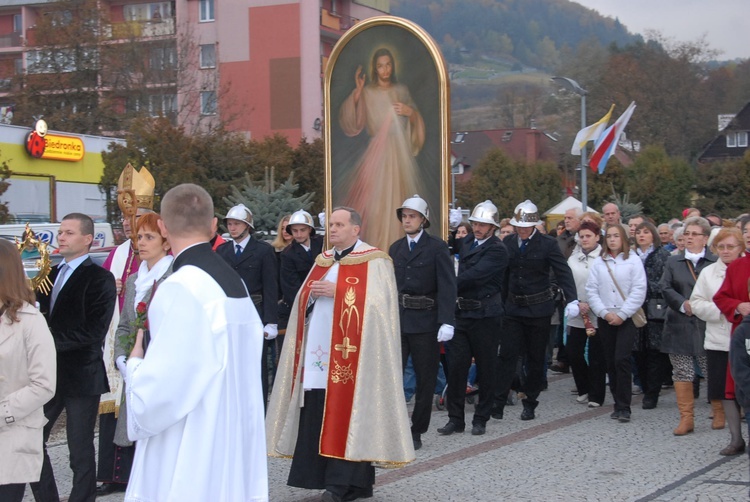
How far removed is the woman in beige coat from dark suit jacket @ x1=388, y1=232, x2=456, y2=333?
429 centimetres

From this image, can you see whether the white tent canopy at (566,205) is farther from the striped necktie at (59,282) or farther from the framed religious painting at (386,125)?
the striped necktie at (59,282)

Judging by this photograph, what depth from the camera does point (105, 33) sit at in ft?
146

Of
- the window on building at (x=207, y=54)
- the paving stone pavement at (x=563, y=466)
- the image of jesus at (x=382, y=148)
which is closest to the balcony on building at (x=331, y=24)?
the window on building at (x=207, y=54)

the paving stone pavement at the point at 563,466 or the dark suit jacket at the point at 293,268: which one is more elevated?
the dark suit jacket at the point at 293,268

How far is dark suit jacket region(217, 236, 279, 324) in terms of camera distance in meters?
10.4

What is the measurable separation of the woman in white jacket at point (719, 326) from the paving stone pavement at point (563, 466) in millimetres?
297

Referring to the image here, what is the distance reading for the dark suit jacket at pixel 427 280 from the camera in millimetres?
9055

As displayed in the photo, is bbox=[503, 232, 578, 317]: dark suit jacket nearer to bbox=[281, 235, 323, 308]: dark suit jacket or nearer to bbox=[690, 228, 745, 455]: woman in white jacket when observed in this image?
bbox=[690, 228, 745, 455]: woman in white jacket

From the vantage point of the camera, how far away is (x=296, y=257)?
38.7 feet

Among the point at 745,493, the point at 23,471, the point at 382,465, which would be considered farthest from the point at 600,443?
the point at 23,471

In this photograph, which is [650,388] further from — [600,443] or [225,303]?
[225,303]

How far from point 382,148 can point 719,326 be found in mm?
5439

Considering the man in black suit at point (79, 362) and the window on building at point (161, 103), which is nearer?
the man in black suit at point (79, 362)

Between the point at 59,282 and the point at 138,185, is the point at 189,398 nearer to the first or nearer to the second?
the point at 59,282
